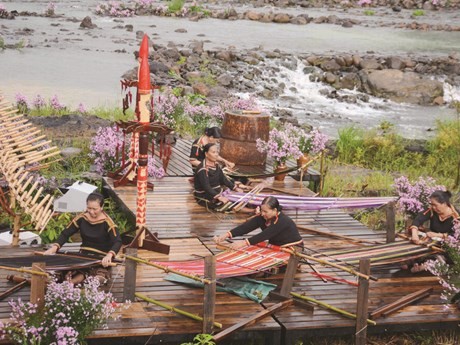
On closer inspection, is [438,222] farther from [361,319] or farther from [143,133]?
[143,133]

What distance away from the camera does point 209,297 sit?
276 inches

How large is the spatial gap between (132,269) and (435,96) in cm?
2139


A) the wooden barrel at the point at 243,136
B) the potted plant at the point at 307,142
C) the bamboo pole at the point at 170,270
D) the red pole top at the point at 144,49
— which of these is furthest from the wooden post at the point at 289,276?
the wooden barrel at the point at 243,136

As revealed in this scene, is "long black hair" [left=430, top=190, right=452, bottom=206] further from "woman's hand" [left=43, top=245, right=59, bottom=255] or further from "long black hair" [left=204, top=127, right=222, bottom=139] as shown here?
"woman's hand" [left=43, top=245, right=59, bottom=255]

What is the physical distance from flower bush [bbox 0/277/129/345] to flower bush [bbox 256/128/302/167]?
583cm

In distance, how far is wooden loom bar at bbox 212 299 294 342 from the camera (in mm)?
6970

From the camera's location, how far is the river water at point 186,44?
2338 cm

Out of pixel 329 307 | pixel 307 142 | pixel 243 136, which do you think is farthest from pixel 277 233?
pixel 307 142

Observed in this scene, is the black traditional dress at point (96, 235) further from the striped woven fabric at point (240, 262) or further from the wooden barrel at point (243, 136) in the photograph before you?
the wooden barrel at point (243, 136)

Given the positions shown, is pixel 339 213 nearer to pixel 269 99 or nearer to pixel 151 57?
pixel 269 99

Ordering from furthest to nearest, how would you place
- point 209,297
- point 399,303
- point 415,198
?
point 415,198, point 399,303, point 209,297

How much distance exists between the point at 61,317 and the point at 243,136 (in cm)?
665

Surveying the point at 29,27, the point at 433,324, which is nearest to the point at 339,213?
the point at 433,324

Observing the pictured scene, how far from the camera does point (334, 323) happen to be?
7359 mm
